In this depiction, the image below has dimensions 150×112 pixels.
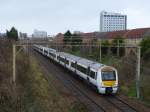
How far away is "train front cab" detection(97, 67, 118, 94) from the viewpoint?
22250 millimetres

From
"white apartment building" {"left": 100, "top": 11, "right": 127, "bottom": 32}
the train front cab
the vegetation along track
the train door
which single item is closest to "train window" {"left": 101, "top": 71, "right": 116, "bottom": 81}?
the train front cab

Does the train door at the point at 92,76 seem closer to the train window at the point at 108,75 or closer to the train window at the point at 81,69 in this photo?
the train window at the point at 108,75

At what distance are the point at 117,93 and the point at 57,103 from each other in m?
6.83

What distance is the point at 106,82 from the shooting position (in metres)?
22.3

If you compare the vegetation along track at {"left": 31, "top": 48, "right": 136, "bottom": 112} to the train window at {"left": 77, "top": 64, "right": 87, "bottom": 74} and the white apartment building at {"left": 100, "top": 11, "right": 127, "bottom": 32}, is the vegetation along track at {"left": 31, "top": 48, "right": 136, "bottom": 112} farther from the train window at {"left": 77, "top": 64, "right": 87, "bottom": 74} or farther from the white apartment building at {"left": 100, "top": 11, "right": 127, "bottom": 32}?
the white apartment building at {"left": 100, "top": 11, "right": 127, "bottom": 32}

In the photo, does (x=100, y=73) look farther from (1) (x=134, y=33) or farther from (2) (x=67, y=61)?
(1) (x=134, y=33)

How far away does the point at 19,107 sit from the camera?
14695mm

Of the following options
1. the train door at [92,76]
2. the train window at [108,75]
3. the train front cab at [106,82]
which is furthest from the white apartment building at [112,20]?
the train front cab at [106,82]

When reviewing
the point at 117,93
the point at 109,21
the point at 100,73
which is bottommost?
the point at 117,93

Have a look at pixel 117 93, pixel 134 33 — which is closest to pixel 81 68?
pixel 117 93

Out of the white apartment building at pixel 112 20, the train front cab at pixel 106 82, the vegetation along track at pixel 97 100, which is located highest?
the white apartment building at pixel 112 20

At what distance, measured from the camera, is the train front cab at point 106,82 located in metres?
22.2

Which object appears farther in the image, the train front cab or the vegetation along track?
the train front cab

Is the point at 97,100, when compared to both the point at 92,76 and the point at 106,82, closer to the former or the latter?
the point at 106,82
